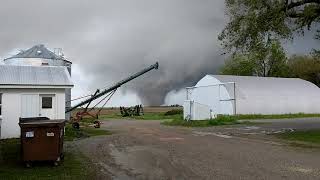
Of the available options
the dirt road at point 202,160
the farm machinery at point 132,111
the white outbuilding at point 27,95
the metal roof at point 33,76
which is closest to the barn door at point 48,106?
the white outbuilding at point 27,95

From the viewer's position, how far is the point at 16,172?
13.4 meters

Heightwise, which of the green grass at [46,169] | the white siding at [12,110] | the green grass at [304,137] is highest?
the white siding at [12,110]

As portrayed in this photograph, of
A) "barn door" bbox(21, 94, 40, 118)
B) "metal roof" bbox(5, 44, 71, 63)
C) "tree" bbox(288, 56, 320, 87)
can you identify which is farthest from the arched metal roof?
"barn door" bbox(21, 94, 40, 118)

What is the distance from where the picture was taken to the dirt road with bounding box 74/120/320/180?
496 inches

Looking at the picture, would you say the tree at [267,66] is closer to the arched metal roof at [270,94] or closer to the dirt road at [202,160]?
the arched metal roof at [270,94]

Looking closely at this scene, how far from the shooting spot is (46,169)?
14039 millimetres

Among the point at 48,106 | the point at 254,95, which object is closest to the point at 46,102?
the point at 48,106

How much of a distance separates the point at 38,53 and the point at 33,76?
610 inches

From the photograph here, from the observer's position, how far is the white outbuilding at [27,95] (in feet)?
82.4

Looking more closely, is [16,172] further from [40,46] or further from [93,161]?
[40,46]

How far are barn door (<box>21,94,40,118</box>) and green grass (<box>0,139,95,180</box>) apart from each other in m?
8.26

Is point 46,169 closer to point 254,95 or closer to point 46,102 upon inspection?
point 46,102

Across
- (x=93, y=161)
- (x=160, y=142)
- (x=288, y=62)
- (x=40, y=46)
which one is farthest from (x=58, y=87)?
(x=288, y=62)

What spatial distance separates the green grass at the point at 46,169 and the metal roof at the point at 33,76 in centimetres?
856
